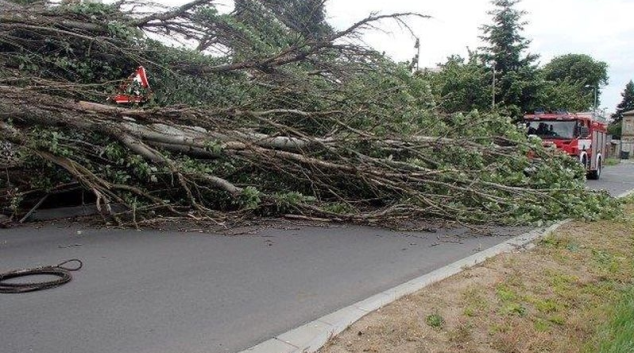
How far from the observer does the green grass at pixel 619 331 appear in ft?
11.5

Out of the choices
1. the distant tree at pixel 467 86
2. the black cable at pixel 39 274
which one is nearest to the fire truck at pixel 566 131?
the distant tree at pixel 467 86

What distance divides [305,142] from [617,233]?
472 centimetres

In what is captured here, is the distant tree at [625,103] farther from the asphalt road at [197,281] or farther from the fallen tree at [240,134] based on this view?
the asphalt road at [197,281]

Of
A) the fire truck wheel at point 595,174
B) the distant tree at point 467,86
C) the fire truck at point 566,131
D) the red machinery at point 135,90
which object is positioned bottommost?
the fire truck wheel at point 595,174

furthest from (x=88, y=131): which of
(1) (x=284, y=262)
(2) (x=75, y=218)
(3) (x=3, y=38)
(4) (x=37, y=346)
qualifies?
(4) (x=37, y=346)

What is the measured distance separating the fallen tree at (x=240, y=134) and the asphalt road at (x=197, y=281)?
0.74 metres

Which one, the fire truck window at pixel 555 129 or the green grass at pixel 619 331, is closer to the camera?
the green grass at pixel 619 331

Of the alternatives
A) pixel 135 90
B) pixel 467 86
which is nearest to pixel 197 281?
pixel 135 90

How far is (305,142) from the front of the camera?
8.41m

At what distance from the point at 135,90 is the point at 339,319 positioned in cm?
576

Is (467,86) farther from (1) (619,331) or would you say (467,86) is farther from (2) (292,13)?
(1) (619,331)

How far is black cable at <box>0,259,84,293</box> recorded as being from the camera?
4680 millimetres

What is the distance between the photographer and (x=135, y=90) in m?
8.37

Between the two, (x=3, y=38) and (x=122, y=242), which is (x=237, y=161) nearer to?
(x=122, y=242)
